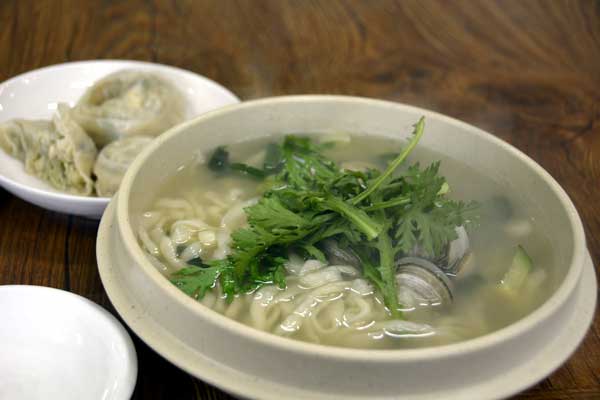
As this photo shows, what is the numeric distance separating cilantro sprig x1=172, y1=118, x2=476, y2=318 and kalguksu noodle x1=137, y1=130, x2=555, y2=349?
36 millimetres

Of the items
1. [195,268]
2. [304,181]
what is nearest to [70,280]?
[195,268]

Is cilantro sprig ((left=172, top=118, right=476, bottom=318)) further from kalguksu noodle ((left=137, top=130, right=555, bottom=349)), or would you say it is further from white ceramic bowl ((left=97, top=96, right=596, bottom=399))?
white ceramic bowl ((left=97, top=96, right=596, bottom=399))

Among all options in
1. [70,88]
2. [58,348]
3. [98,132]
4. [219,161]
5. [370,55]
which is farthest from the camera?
[370,55]

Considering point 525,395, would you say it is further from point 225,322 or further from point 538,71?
point 538,71

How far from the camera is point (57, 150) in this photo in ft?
7.92

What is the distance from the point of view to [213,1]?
409cm

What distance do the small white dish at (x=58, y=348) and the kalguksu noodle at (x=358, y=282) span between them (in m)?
0.23

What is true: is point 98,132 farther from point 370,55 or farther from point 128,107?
point 370,55

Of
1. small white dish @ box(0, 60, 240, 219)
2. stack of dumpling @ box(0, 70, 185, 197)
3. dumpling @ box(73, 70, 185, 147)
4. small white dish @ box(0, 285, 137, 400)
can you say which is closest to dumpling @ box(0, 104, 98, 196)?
stack of dumpling @ box(0, 70, 185, 197)

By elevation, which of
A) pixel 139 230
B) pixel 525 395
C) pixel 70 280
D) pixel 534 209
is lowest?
pixel 70 280

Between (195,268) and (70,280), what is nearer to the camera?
(195,268)

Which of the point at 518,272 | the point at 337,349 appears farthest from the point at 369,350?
the point at 518,272

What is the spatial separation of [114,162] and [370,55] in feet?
5.74

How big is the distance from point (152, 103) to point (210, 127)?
0.77 m
